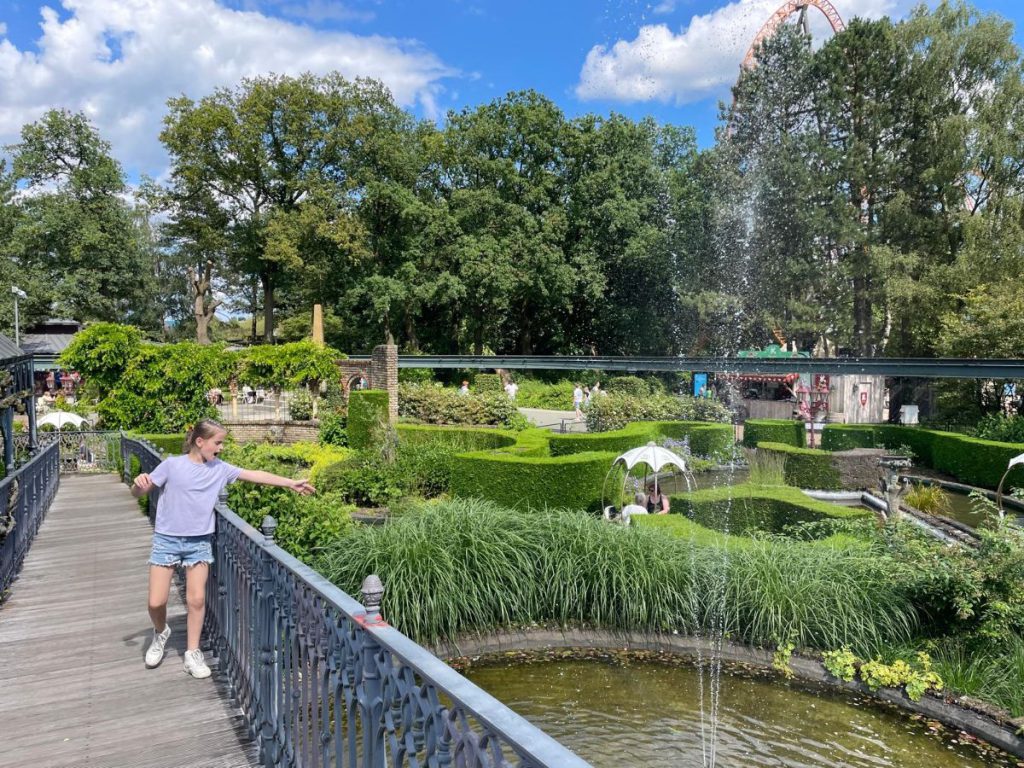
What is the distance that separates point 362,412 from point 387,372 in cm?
183

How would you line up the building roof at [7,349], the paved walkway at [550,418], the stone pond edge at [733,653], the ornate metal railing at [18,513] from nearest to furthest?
the ornate metal railing at [18,513] < the stone pond edge at [733,653] < the building roof at [7,349] < the paved walkway at [550,418]

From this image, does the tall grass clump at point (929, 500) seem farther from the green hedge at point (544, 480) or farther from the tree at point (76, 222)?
the tree at point (76, 222)

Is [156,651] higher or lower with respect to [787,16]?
lower

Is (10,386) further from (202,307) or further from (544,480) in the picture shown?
(202,307)

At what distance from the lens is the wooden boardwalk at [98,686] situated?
10.6ft

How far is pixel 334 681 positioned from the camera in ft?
8.00

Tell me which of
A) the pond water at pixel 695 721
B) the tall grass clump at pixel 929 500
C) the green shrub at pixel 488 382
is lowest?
the pond water at pixel 695 721

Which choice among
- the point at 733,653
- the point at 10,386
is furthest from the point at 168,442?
the point at 733,653

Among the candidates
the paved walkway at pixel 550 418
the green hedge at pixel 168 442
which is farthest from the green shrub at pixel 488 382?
the green hedge at pixel 168 442

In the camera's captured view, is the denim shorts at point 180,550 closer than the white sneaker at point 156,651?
Yes

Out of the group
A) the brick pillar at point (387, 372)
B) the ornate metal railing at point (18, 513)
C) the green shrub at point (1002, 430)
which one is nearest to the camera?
the ornate metal railing at point (18, 513)

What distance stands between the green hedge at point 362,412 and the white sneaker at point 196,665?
15738 millimetres

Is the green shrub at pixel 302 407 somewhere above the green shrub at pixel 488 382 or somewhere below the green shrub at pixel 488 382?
below

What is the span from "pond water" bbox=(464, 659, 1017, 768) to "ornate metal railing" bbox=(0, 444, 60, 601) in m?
4.31
